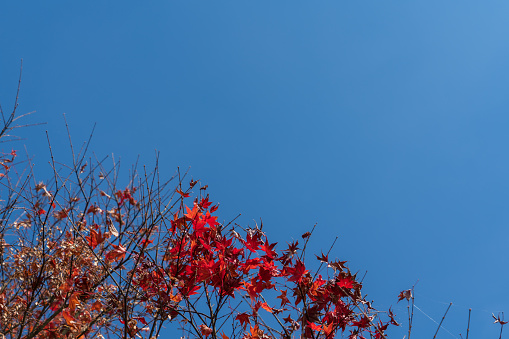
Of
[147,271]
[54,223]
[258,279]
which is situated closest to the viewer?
[258,279]

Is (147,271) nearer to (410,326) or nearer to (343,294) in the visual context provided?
(343,294)

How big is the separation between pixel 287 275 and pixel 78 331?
73.1 inches

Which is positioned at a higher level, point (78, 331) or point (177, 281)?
point (177, 281)

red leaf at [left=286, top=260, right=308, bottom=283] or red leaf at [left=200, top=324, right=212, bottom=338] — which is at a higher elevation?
red leaf at [left=286, top=260, right=308, bottom=283]

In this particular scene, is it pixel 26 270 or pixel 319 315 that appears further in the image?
pixel 26 270

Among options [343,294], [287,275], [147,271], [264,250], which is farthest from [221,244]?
[343,294]

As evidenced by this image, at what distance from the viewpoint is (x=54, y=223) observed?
4.28 metres

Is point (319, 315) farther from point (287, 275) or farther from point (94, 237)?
point (94, 237)

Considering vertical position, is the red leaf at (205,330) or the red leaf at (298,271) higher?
the red leaf at (298,271)

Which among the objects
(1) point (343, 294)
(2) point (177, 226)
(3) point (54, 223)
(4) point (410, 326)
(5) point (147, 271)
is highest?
(3) point (54, 223)

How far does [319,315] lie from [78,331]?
2.05 meters

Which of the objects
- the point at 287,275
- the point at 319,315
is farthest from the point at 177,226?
the point at 319,315

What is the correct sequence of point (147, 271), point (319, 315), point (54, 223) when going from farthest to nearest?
1. point (54, 223)
2. point (147, 271)
3. point (319, 315)

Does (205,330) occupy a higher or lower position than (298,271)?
lower
